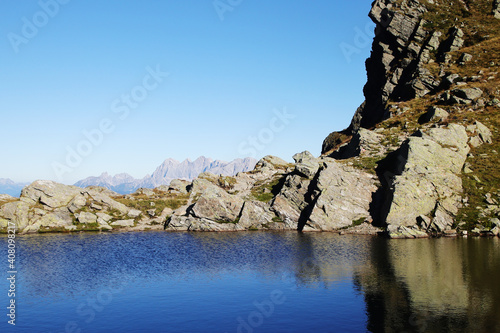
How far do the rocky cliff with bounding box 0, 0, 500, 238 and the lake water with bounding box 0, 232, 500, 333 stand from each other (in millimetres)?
16801

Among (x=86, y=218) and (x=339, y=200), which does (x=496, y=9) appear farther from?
(x=86, y=218)

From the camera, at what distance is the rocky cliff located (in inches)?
4003

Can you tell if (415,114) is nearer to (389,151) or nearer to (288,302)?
(389,151)

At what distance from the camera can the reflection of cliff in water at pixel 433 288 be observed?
128 ft

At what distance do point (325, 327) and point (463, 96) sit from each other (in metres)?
137

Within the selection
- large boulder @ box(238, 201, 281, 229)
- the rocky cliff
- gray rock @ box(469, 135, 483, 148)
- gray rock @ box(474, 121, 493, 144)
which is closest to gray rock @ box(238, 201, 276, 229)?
large boulder @ box(238, 201, 281, 229)

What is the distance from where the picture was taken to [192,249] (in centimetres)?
8556

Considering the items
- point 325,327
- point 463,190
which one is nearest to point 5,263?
point 325,327

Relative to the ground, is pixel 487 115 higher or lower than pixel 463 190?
higher

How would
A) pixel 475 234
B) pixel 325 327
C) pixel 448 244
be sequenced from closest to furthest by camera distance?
pixel 325 327 → pixel 448 244 → pixel 475 234

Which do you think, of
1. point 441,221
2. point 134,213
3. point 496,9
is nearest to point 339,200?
point 441,221

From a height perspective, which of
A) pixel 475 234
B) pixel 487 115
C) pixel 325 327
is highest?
pixel 487 115

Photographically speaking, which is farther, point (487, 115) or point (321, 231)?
point (487, 115)

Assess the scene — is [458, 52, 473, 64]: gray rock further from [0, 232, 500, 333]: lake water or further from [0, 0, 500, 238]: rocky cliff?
[0, 232, 500, 333]: lake water
